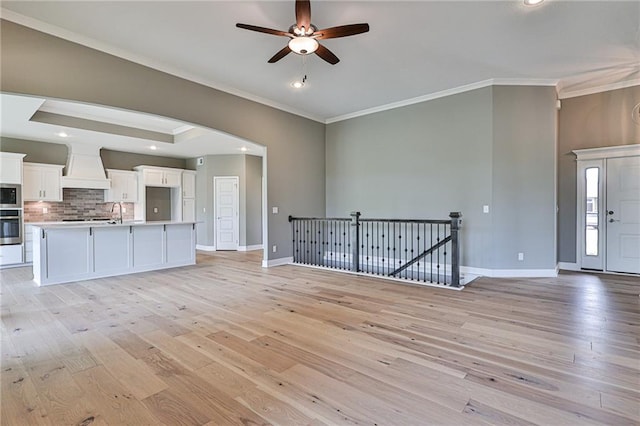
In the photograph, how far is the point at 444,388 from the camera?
6.50ft

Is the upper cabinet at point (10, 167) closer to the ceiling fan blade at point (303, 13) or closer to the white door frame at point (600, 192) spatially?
the ceiling fan blade at point (303, 13)

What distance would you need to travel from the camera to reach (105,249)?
5.42m

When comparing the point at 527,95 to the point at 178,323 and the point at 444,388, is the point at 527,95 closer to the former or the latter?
the point at 444,388

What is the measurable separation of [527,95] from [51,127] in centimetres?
908

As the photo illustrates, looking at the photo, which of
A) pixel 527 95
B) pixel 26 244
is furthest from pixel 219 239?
pixel 527 95

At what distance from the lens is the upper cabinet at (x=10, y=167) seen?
259 inches

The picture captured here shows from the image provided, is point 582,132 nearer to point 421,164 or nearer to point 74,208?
point 421,164

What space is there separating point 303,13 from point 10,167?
7.68 metres

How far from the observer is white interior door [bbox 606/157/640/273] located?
17.1ft

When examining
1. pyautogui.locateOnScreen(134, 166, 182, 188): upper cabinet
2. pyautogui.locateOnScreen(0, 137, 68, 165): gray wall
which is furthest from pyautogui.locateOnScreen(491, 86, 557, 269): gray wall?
pyautogui.locateOnScreen(0, 137, 68, 165): gray wall

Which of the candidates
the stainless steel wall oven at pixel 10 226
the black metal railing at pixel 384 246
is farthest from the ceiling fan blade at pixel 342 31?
the stainless steel wall oven at pixel 10 226

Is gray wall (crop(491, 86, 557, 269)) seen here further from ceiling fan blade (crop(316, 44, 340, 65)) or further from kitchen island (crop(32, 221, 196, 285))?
kitchen island (crop(32, 221, 196, 285))

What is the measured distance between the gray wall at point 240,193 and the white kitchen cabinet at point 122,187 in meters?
1.83

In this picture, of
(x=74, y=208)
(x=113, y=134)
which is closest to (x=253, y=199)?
(x=113, y=134)
